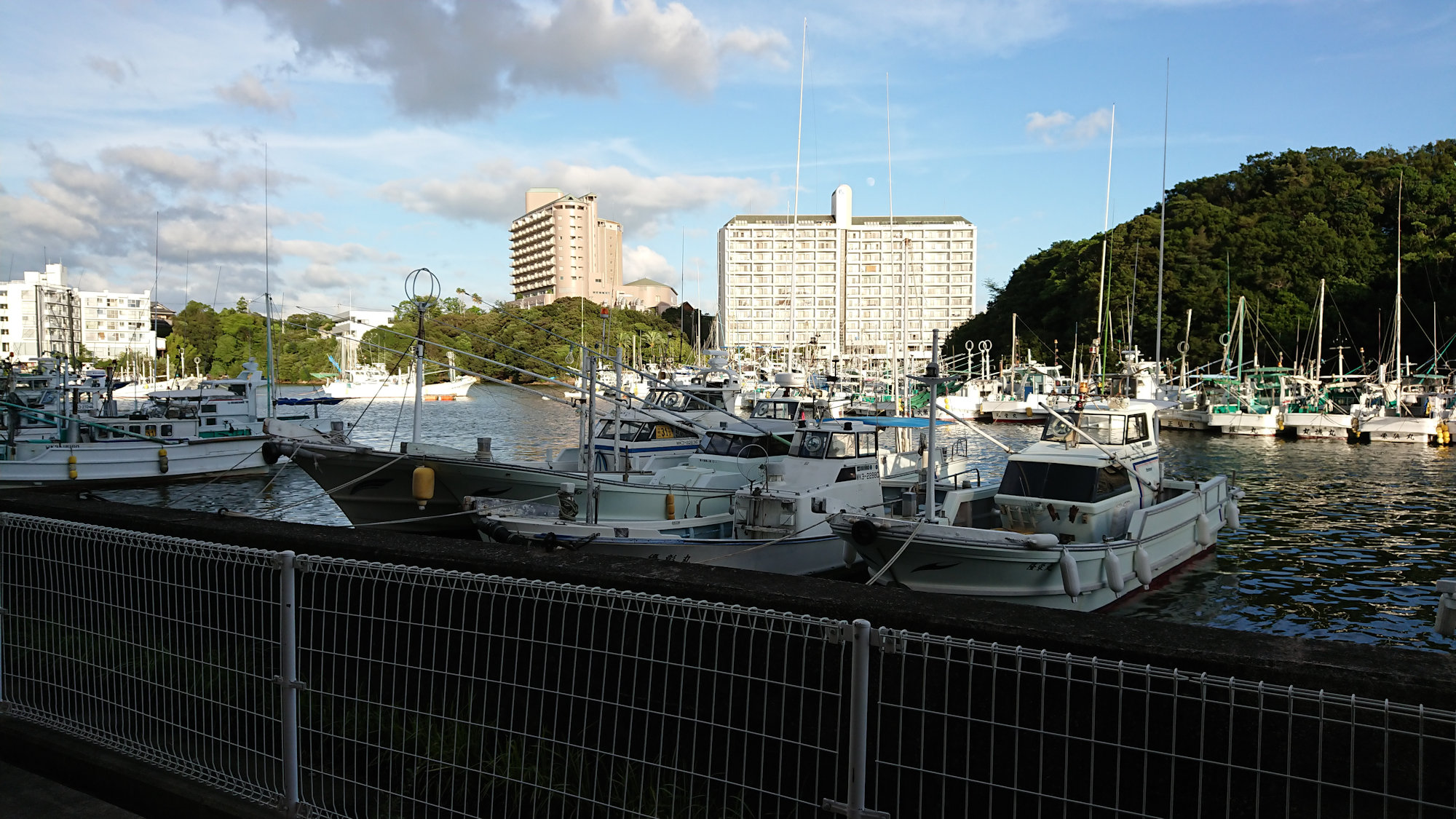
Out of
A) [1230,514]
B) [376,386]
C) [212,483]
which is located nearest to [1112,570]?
A: [1230,514]

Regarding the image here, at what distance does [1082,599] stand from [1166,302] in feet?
265

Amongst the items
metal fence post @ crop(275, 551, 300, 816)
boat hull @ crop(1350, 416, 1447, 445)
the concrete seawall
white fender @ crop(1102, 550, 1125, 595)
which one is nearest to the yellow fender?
the concrete seawall

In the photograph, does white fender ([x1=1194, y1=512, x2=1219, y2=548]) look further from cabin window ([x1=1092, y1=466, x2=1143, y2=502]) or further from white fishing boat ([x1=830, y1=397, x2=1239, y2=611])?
cabin window ([x1=1092, y1=466, x2=1143, y2=502])

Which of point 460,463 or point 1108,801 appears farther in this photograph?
point 460,463

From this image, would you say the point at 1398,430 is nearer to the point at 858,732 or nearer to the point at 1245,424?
the point at 1245,424

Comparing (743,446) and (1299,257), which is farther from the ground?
(1299,257)

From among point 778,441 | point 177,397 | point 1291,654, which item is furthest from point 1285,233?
point 1291,654

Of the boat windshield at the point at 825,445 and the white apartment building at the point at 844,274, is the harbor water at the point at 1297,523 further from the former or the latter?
the white apartment building at the point at 844,274

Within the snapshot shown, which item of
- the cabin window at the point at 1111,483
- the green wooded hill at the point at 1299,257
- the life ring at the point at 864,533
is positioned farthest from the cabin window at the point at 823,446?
the green wooded hill at the point at 1299,257

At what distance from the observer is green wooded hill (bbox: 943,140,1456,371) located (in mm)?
77312

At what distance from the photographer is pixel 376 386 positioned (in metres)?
106

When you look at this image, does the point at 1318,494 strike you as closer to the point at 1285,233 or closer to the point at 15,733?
the point at 15,733

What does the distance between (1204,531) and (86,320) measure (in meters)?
192

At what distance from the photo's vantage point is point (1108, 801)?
4656mm
